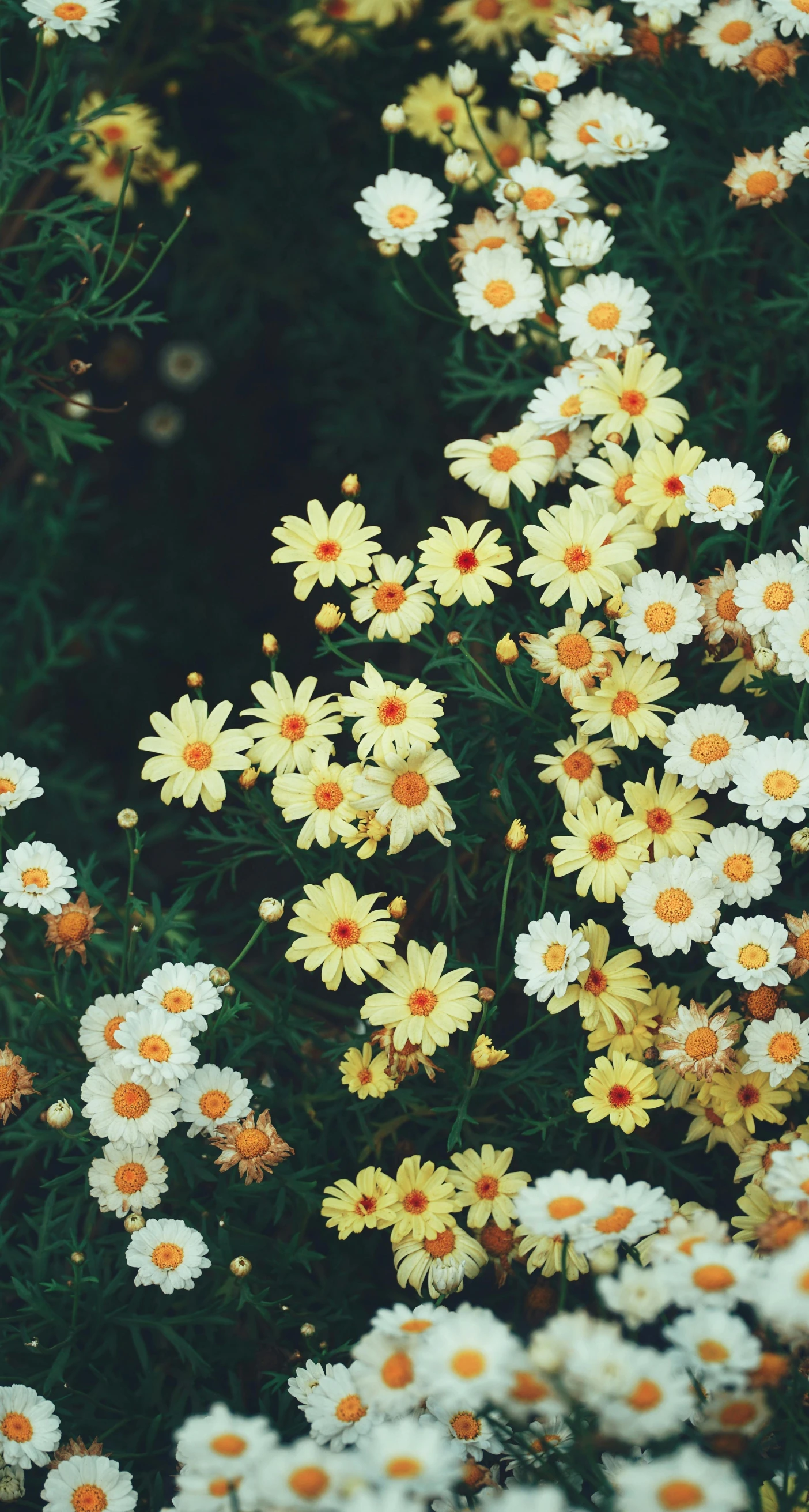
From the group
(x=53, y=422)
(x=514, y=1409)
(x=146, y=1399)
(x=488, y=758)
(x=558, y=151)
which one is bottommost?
(x=146, y=1399)

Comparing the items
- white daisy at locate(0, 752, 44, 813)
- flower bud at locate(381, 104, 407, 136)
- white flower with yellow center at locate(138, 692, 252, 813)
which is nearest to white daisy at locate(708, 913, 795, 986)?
white flower with yellow center at locate(138, 692, 252, 813)

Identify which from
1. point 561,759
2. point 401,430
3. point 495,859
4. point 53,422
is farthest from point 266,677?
point 561,759

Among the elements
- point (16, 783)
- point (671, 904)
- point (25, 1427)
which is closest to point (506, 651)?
point (671, 904)

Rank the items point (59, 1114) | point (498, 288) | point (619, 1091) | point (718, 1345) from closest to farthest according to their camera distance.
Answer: point (718, 1345), point (59, 1114), point (619, 1091), point (498, 288)

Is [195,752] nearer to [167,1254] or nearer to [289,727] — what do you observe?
[289,727]

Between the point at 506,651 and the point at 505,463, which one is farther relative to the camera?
the point at 505,463

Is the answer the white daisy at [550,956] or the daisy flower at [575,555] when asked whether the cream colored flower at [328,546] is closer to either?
the daisy flower at [575,555]

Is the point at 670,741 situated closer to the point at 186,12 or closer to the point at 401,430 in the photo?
the point at 401,430
